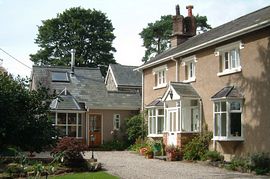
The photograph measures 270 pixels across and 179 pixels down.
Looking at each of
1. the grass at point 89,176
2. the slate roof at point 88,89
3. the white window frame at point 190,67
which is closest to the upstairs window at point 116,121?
the slate roof at point 88,89

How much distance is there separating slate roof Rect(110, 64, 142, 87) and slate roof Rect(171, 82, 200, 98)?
15956 millimetres

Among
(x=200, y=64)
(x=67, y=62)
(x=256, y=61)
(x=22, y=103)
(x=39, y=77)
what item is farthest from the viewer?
(x=67, y=62)

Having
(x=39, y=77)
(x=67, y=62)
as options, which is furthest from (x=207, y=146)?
(x=67, y=62)

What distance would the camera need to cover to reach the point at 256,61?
19500 mm

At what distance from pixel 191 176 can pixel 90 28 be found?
48.2 metres

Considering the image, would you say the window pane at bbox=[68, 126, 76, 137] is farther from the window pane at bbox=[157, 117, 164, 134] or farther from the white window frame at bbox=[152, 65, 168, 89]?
the window pane at bbox=[157, 117, 164, 134]

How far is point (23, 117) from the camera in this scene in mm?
13398

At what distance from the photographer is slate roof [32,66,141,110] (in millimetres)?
34312

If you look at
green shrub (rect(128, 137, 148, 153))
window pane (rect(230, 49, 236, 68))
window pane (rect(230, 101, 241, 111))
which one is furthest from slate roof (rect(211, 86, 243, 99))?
green shrub (rect(128, 137, 148, 153))

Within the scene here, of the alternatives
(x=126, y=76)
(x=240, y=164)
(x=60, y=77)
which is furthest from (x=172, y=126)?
(x=126, y=76)

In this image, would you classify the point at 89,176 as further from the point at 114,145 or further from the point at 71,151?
the point at 114,145

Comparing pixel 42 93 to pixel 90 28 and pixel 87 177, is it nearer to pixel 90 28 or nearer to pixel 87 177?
pixel 87 177

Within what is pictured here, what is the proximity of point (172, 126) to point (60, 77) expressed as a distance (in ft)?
49.3

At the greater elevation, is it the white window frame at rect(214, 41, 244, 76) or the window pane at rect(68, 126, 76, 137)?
the white window frame at rect(214, 41, 244, 76)
